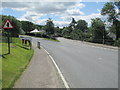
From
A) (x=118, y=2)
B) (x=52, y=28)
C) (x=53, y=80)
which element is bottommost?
(x=53, y=80)

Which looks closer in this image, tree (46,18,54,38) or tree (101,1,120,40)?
tree (101,1,120,40)

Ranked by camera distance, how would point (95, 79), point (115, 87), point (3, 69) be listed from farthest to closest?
point (3, 69)
point (95, 79)
point (115, 87)

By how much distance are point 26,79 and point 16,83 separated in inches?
32.0

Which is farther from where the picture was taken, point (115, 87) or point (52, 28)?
point (52, 28)

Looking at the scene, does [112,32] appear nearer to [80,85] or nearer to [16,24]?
[16,24]

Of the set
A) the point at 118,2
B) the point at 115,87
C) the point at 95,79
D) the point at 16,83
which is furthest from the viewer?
the point at 118,2

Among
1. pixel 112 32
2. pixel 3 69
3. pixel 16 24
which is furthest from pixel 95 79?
pixel 16 24

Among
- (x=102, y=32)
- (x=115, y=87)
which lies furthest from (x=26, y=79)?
(x=102, y=32)

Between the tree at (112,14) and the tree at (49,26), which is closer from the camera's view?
the tree at (112,14)

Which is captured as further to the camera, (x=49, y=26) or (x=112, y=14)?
(x=49, y=26)

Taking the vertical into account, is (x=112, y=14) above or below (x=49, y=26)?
above

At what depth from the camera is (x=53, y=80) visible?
8477 mm

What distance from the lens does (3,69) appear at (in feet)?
30.7

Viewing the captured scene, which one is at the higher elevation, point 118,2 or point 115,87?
point 118,2
